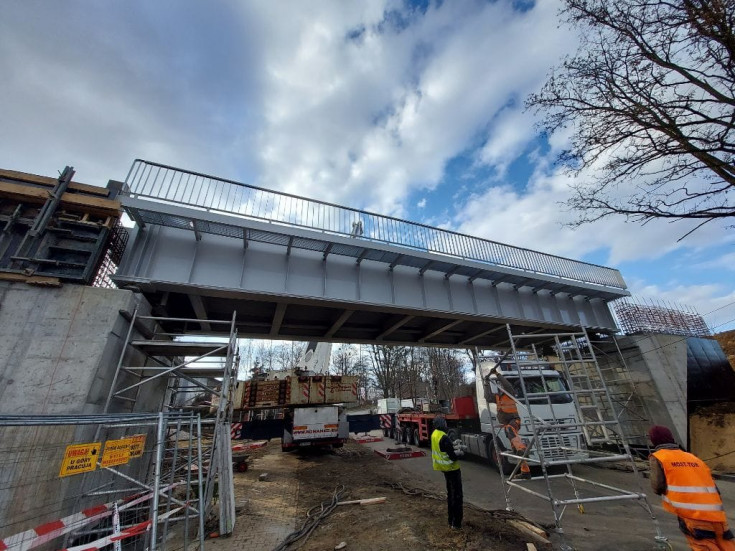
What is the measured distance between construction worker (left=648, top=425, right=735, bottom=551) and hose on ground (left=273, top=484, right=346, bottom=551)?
5147 millimetres

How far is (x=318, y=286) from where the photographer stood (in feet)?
31.3

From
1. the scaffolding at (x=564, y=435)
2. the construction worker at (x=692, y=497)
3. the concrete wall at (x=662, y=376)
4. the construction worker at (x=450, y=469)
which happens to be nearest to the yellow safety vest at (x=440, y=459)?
the construction worker at (x=450, y=469)

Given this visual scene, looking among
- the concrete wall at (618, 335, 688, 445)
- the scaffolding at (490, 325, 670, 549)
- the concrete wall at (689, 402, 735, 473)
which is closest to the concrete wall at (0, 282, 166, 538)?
the scaffolding at (490, 325, 670, 549)

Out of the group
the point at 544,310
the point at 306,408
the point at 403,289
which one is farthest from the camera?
the point at 306,408

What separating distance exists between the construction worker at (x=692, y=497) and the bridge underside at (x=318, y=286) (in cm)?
715

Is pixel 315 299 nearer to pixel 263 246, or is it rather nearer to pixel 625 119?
pixel 263 246

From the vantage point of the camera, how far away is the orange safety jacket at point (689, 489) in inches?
127

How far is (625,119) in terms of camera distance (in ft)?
20.5

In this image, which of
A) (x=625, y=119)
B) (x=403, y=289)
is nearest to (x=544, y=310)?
(x=403, y=289)

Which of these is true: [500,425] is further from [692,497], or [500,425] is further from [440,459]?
[692,497]

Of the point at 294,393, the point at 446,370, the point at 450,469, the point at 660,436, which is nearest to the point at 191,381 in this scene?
the point at 450,469

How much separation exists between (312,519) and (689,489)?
Answer: 599 cm

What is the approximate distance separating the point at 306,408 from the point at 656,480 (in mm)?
12549

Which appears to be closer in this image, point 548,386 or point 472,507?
point 472,507
